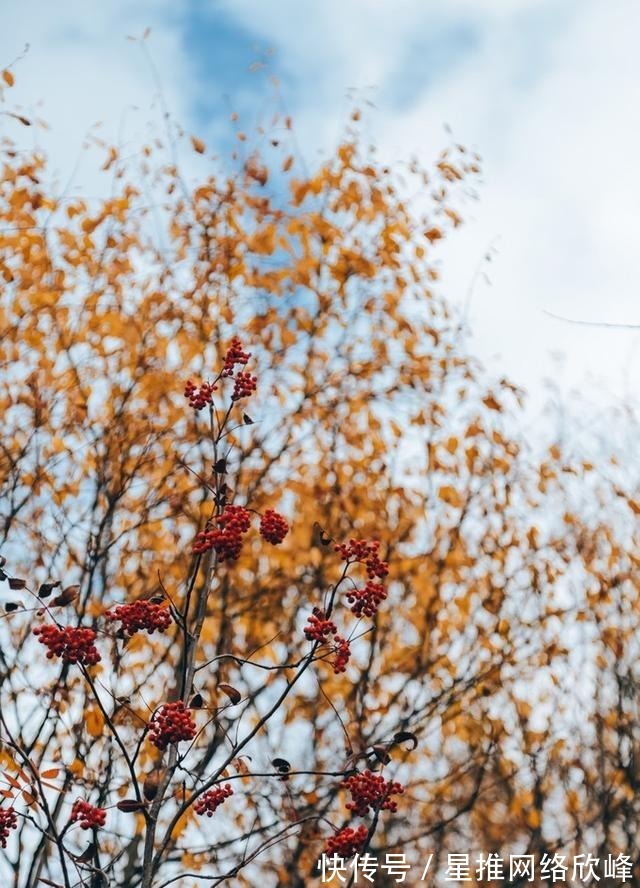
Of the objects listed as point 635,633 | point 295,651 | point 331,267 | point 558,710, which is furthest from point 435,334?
point 635,633

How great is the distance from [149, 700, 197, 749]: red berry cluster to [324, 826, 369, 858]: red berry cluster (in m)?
0.61

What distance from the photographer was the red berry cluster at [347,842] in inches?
107

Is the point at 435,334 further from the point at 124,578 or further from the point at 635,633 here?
the point at 635,633

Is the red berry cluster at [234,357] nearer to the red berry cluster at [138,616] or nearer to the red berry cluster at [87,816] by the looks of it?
the red berry cluster at [138,616]

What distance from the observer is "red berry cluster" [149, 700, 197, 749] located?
2549mm

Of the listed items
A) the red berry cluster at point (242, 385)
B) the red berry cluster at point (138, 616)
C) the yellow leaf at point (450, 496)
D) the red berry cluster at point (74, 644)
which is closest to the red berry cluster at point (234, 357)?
the red berry cluster at point (242, 385)

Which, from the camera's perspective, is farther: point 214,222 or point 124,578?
point 214,222

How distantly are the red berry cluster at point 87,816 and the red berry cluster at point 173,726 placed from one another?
344mm

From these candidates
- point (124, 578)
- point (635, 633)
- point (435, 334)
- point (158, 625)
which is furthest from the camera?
point (635, 633)

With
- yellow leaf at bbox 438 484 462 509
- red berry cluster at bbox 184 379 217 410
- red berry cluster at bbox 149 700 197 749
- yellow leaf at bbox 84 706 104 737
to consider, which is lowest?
red berry cluster at bbox 149 700 197 749

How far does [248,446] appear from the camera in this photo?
226 inches

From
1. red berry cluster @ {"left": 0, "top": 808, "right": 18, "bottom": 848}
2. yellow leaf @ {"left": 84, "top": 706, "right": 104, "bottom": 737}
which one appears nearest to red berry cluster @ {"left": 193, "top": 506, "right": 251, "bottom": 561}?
red berry cluster @ {"left": 0, "top": 808, "right": 18, "bottom": 848}

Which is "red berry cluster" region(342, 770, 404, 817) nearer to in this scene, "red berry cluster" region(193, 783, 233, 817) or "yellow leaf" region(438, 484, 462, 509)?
"red berry cluster" region(193, 783, 233, 817)

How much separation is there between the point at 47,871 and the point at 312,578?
2429mm
